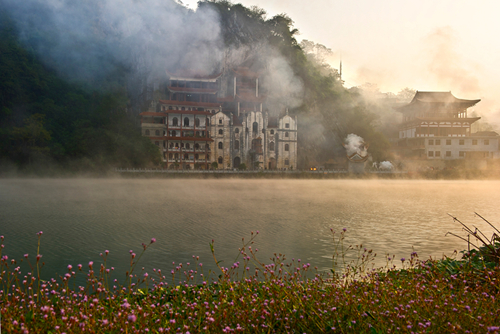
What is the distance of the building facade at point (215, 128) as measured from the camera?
5075 centimetres

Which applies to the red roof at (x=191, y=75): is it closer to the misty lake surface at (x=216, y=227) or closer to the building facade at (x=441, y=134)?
the building facade at (x=441, y=134)

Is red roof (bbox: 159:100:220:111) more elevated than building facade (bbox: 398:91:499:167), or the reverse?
red roof (bbox: 159:100:220:111)

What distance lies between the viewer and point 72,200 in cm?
2014

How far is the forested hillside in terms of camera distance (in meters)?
49.6

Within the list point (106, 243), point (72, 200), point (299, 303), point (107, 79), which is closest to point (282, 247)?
point (106, 243)

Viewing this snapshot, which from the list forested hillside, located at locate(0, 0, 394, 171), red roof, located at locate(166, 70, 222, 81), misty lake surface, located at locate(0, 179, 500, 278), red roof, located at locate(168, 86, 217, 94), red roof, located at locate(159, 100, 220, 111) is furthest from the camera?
red roof, located at locate(166, 70, 222, 81)

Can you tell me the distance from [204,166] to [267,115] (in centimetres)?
1293

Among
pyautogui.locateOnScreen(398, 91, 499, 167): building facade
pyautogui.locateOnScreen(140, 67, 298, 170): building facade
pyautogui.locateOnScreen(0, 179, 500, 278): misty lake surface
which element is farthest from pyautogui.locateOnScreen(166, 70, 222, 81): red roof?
pyautogui.locateOnScreen(0, 179, 500, 278): misty lake surface

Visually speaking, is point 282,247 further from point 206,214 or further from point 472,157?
point 472,157

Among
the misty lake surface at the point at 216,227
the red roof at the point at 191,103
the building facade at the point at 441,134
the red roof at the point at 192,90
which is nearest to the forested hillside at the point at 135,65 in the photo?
the red roof at the point at 192,90

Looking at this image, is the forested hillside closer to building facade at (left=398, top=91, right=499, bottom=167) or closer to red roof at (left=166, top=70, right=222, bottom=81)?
red roof at (left=166, top=70, right=222, bottom=81)

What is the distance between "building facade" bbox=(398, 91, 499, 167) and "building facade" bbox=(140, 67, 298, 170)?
57.1ft

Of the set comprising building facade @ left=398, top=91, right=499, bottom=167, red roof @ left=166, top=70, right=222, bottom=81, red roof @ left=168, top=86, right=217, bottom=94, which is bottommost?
building facade @ left=398, top=91, right=499, bottom=167

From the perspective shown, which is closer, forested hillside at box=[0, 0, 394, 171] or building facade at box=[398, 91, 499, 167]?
forested hillside at box=[0, 0, 394, 171]
